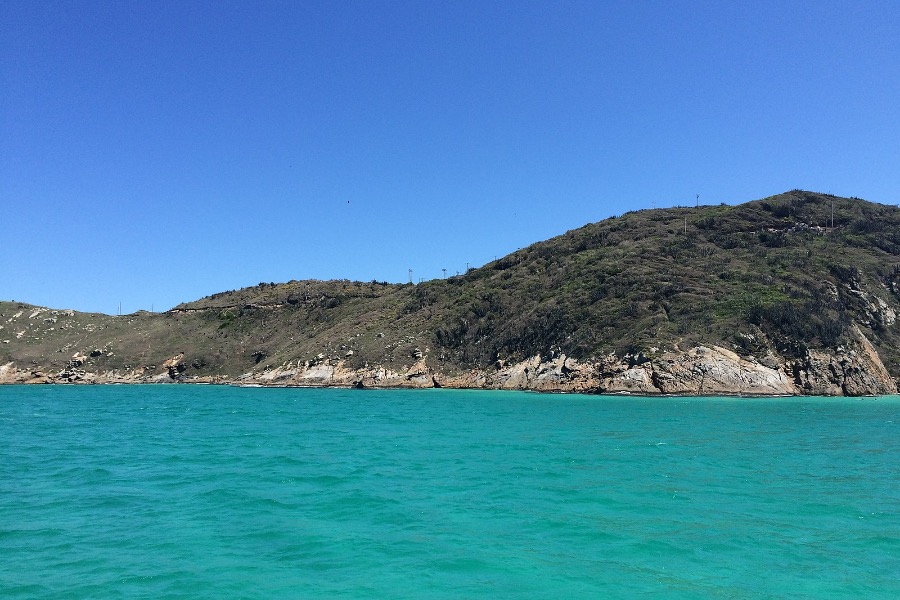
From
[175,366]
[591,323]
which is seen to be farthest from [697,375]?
[175,366]

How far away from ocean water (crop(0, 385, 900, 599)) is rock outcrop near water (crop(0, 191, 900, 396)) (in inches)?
1690

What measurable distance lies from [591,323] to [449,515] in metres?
71.6

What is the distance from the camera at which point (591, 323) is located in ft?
276

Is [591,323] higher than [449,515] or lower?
higher

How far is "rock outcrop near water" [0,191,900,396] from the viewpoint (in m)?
72.4

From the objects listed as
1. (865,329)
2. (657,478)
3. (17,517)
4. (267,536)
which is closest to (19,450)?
(17,517)

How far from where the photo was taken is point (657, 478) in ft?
66.4

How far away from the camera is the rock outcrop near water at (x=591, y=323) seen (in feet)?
237

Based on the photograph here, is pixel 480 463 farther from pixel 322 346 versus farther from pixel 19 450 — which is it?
pixel 322 346

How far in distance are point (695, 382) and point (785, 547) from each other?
2339 inches

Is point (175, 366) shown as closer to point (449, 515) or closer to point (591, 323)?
point (591, 323)

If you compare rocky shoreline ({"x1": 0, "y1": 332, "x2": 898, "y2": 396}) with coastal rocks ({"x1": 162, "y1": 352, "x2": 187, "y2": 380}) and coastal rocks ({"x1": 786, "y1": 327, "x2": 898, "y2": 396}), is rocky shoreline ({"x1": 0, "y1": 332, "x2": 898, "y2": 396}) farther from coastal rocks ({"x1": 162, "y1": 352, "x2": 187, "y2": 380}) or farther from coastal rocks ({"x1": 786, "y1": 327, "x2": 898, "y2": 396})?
coastal rocks ({"x1": 162, "y1": 352, "x2": 187, "y2": 380})

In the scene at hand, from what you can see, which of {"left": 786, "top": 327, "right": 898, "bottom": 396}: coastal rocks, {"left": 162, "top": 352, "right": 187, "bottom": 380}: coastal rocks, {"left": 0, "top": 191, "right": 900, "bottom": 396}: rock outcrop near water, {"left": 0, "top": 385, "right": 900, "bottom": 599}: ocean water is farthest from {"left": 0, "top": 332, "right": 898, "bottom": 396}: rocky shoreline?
{"left": 162, "top": 352, "right": 187, "bottom": 380}: coastal rocks

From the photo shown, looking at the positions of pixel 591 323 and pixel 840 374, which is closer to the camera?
pixel 840 374
